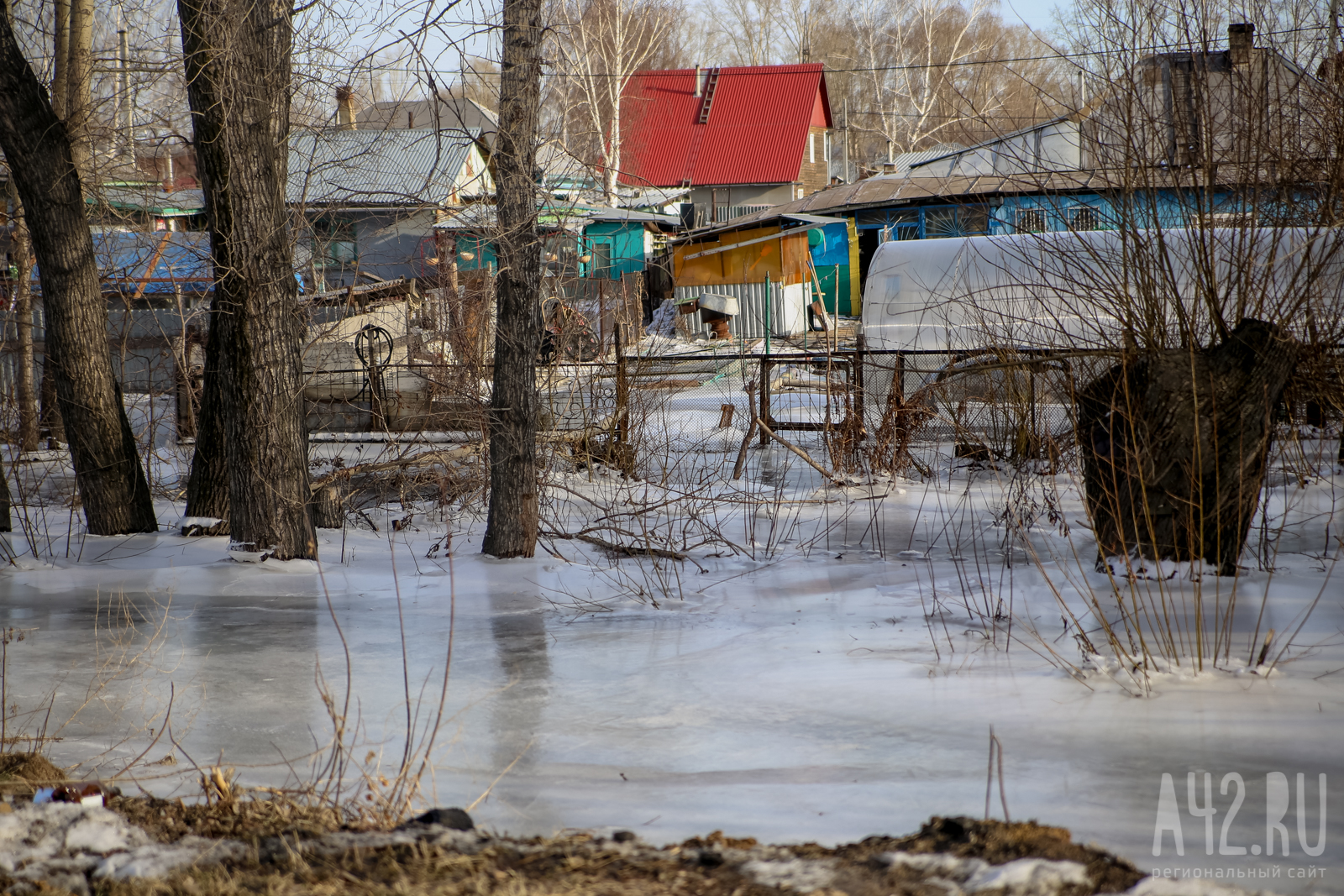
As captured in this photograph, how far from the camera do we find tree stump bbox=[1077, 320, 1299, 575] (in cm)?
585

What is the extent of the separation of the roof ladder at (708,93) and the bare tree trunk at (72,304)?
33918 mm

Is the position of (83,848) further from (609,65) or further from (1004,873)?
(609,65)

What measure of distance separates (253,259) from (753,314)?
21404 millimetres

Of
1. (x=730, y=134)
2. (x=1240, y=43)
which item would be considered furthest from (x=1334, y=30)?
(x=730, y=134)

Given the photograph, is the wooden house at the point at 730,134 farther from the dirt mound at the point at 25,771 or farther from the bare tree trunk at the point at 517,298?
the dirt mound at the point at 25,771

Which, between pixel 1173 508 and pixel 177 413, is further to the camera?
pixel 177 413

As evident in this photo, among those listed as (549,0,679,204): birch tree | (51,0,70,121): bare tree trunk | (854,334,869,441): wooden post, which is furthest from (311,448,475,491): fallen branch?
(549,0,679,204): birch tree

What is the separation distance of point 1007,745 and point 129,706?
3727 millimetres

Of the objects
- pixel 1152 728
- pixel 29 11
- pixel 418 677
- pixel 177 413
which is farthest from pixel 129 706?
pixel 177 413

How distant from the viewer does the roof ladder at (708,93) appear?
39.8m

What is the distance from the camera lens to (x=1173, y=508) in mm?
6039

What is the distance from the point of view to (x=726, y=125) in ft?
130

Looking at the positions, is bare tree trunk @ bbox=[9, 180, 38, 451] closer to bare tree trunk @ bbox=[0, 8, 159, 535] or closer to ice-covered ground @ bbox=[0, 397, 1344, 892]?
bare tree trunk @ bbox=[0, 8, 159, 535]

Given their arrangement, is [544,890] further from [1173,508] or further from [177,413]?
[177,413]
